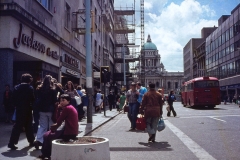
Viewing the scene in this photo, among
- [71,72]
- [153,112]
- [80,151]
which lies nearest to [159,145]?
[153,112]

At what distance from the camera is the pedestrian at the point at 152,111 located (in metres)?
8.65

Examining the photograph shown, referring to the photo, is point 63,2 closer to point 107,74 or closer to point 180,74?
point 107,74

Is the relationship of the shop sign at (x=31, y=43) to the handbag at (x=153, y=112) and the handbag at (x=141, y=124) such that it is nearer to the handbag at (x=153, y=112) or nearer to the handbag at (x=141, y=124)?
the handbag at (x=141, y=124)

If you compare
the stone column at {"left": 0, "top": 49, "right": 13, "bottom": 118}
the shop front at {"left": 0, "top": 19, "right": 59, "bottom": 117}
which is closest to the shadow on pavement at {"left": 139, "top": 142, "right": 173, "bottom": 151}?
the stone column at {"left": 0, "top": 49, "right": 13, "bottom": 118}

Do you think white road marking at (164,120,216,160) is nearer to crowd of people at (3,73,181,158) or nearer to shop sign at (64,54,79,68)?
crowd of people at (3,73,181,158)

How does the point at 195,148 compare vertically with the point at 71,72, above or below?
below

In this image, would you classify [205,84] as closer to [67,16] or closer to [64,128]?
[67,16]

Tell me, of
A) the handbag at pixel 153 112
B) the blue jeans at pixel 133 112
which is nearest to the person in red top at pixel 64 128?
the handbag at pixel 153 112

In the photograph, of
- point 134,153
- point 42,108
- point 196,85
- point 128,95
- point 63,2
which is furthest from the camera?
point 196,85

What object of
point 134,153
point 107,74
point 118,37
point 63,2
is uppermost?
point 118,37

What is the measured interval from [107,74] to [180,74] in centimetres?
13256

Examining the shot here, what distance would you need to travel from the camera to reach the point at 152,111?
8.67m

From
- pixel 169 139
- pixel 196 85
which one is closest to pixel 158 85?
pixel 196 85

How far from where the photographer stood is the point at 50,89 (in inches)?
298
